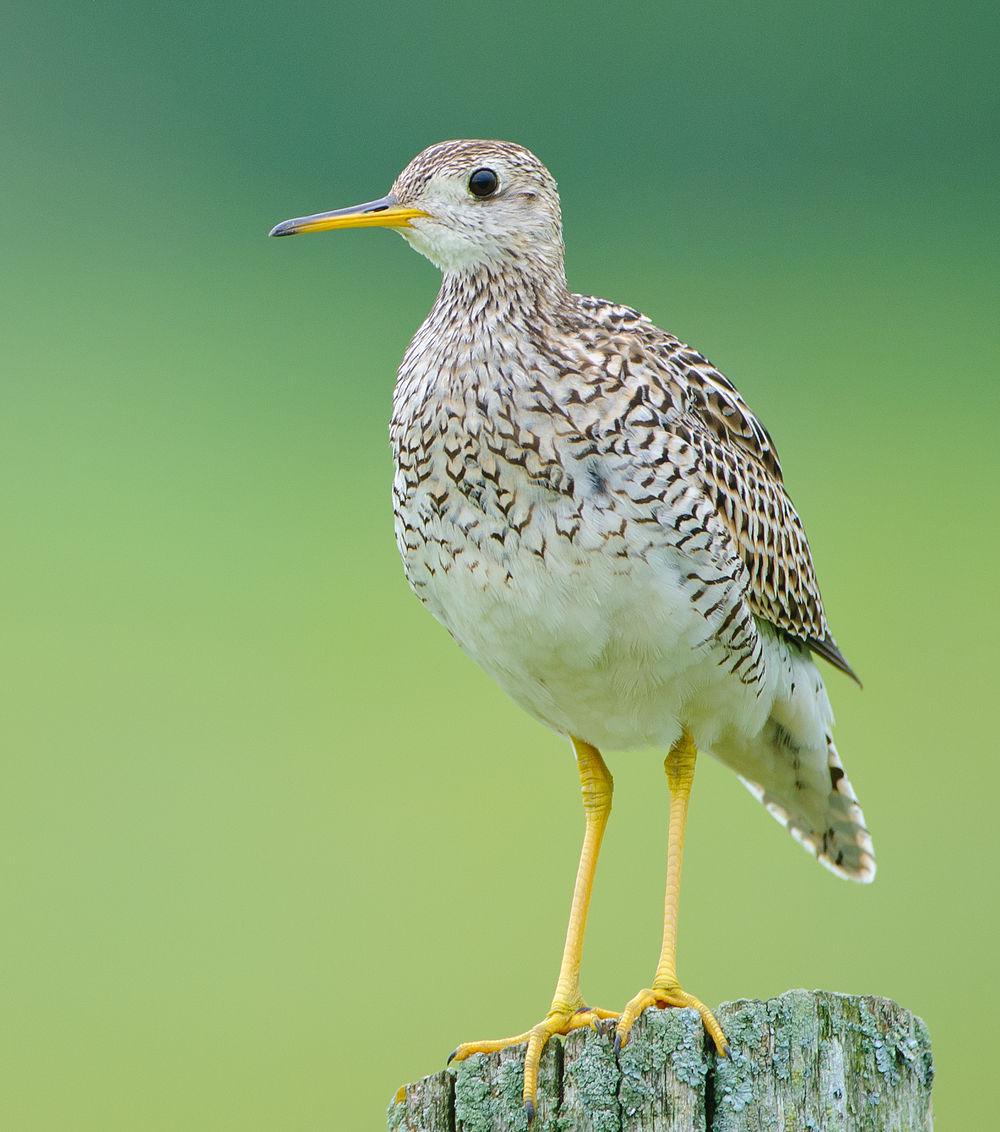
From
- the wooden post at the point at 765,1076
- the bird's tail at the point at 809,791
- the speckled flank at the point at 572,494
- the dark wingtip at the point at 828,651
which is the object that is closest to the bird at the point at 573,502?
the speckled flank at the point at 572,494

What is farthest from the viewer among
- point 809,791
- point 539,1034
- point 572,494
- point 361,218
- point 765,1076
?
point 809,791

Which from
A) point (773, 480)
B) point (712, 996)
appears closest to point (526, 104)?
point (712, 996)

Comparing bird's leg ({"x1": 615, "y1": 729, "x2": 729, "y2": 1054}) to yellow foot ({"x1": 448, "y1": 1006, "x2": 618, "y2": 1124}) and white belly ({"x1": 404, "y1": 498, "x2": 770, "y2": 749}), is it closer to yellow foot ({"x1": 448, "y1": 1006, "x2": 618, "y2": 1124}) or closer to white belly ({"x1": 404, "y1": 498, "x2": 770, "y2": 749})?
yellow foot ({"x1": 448, "y1": 1006, "x2": 618, "y2": 1124})

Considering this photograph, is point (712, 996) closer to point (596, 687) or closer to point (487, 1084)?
point (596, 687)

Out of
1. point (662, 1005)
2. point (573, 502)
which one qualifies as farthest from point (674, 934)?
point (573, 502)

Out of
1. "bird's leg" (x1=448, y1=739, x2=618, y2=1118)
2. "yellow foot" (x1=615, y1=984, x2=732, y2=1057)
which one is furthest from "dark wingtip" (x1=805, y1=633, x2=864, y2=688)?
"yellow foot" (x1=615, y1=984, x2=732, y2=1057)

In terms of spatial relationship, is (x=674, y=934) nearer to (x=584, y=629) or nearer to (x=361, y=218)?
(x=584, y=629)

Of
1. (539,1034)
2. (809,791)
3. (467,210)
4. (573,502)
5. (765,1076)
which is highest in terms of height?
(467,210)
